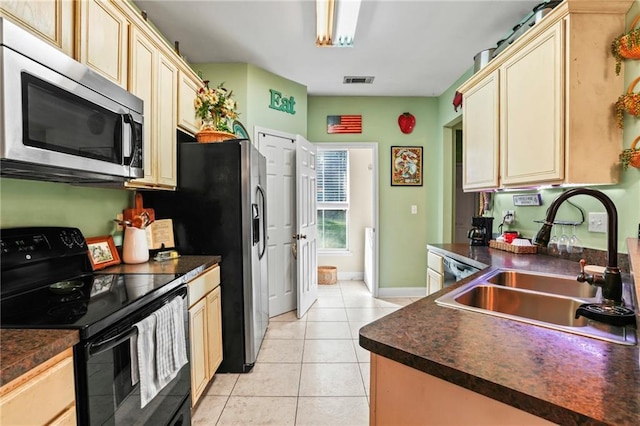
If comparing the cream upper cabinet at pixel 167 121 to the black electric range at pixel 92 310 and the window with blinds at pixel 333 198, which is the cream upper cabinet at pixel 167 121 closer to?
the black electric range at pixel 92 310

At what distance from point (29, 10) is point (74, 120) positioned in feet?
1.32

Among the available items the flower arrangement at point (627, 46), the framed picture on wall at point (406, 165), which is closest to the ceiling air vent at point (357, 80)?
the framed picture on wall at point (406, 165)

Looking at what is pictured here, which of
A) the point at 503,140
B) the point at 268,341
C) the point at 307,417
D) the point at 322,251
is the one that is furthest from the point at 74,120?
the point at 322,251

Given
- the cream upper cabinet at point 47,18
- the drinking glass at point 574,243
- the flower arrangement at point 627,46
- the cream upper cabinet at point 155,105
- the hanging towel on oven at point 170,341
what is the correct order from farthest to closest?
1. the drinking glass at point 574,243
2. the cream upper cabinet at point 155,105
3. the flower arrangement at point 627,46
4. the hanging towel on oven at point 170,341
5. the cream upper cabinet at point 47,18

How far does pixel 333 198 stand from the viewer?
525cm

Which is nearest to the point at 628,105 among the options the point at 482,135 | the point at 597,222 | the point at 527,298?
the point at 597,222

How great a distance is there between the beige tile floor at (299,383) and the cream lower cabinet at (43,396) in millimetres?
1115

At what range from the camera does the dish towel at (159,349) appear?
1.18 m

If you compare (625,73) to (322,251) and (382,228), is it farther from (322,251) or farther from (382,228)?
(322,251)

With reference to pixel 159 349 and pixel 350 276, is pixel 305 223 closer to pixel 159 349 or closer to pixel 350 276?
pixel 350 276

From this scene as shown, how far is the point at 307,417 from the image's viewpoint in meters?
1.80

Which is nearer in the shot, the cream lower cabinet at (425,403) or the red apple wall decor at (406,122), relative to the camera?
the cream lower cabinet at (425,403)

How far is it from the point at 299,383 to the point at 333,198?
3.46 meters

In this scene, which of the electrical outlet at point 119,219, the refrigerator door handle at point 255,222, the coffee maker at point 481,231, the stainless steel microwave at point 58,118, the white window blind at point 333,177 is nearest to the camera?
the stainless steel microwave at point 58,118
